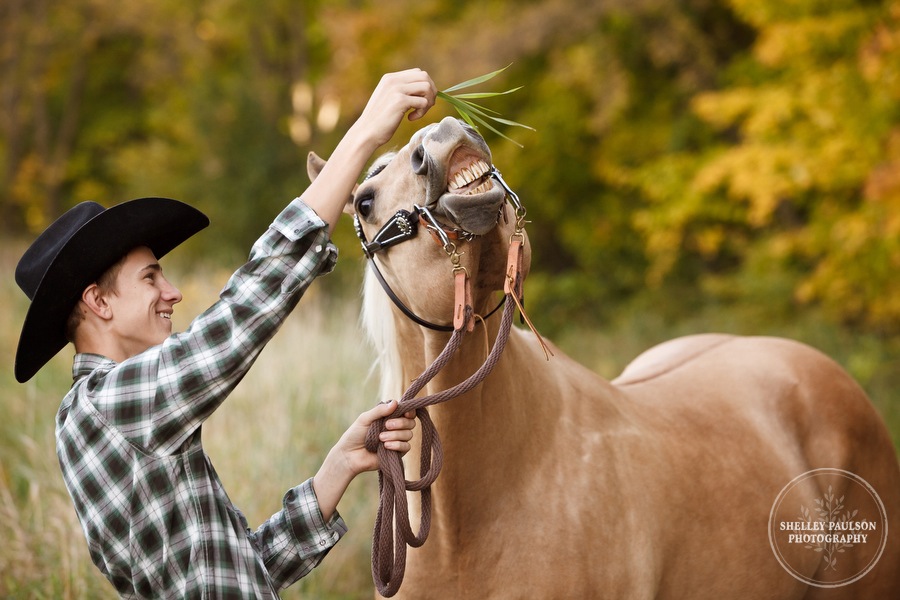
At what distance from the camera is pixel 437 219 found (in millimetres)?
1896


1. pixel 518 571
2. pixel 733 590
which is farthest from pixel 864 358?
pixel 518 571

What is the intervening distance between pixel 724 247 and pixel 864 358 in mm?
4160

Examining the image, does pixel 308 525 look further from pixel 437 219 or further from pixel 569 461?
pixel 437 219

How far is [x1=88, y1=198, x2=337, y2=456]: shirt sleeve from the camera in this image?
1700 mm

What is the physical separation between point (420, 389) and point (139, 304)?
26.7 inches

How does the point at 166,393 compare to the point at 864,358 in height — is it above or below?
above

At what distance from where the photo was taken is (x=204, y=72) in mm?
13547

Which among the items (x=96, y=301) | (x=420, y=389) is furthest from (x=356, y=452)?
(x=96, y=301)

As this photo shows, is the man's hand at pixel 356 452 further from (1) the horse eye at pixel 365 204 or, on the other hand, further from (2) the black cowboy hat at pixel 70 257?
(2) the black cowboy hat at pixel 70 257

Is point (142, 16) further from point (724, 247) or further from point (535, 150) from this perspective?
point (724, 247)

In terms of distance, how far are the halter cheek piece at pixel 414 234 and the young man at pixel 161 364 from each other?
0.18 metres

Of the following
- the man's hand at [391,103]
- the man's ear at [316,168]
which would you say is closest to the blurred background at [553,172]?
the man's ear at [316,168]

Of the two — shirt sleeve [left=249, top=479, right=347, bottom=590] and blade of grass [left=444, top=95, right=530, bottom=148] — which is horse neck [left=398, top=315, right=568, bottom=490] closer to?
shirt sleeve [left=249, top=479, right=347, bottom=590]

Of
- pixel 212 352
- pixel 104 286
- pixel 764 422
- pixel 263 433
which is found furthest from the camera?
pixel 263 433
